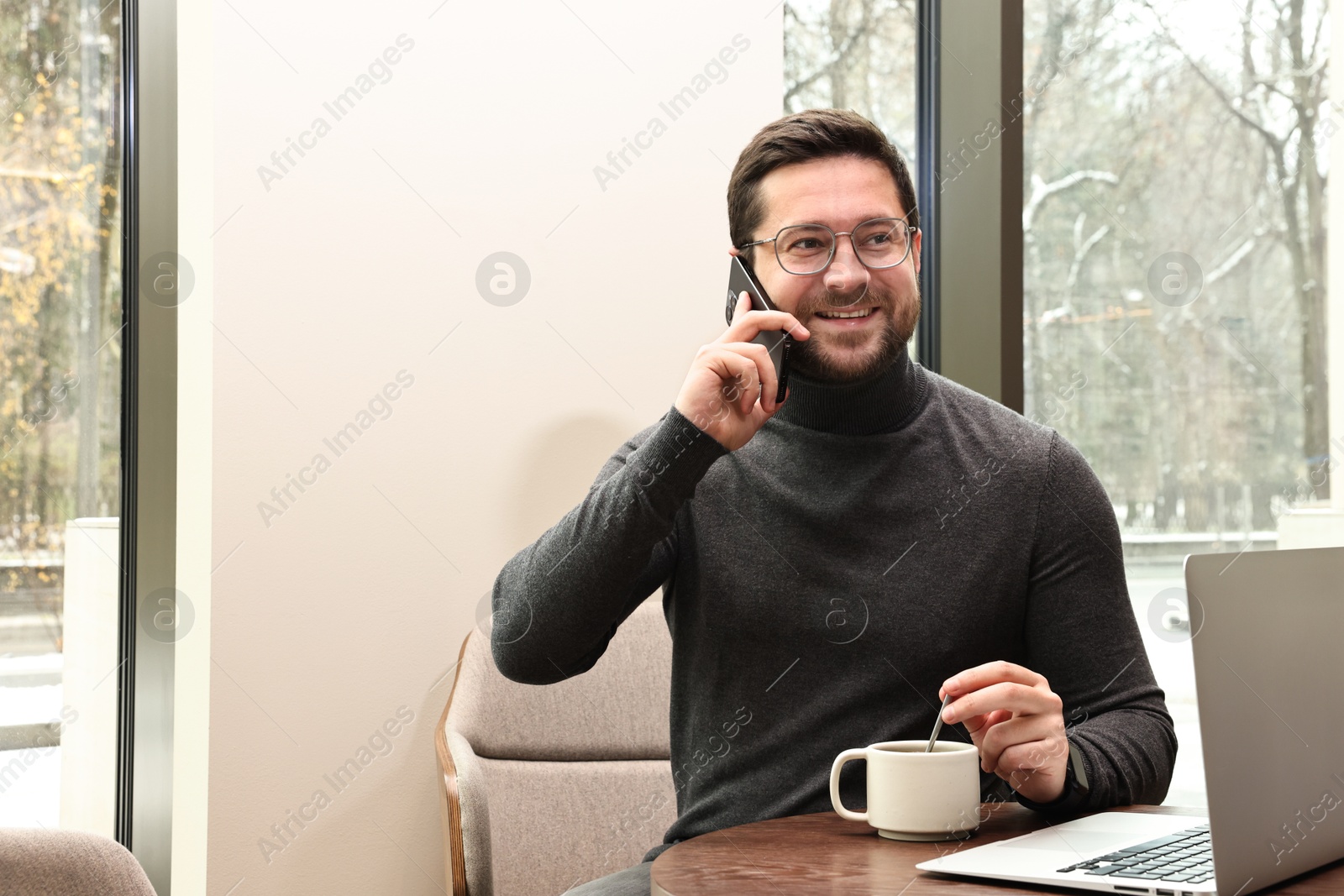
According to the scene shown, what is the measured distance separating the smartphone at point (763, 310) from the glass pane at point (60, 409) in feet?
4.53

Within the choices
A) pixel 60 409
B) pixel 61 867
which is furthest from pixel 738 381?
pixel 60 409

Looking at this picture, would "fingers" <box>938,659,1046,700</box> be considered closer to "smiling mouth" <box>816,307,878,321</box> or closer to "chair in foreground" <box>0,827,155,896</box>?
"smiling mouth" <box>816,307,878,321</box>

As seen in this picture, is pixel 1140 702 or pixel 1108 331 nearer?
pixel 1140 702

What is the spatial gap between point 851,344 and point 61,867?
1.03m

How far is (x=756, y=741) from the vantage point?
4.53ft

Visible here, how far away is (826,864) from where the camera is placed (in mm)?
939

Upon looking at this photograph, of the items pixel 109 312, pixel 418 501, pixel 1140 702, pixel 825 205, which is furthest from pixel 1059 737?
pixel 109 312

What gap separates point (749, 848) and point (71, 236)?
193 cm

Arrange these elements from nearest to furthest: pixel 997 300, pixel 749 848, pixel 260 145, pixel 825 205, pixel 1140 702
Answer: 1. pixel 749 848
2. pixel 1140 702
3. pixel 825 205
4. pixel 260 145
5. pixel 997 300

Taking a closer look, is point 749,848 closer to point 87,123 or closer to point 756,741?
point 756,741

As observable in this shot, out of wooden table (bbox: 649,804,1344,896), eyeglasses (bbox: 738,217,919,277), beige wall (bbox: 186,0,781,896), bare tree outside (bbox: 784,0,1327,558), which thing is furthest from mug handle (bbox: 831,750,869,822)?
bare tree outside (bbox: 784,0,1327,558)

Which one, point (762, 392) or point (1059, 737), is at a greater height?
point (762, 392)

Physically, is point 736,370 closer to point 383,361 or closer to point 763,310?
point 763,310

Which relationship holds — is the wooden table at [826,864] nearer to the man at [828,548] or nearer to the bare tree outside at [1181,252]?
the man at [828,548]
